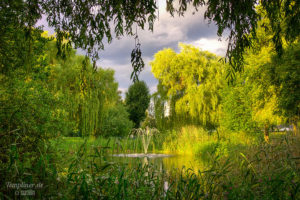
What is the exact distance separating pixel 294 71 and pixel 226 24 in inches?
278

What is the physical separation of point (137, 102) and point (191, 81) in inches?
566

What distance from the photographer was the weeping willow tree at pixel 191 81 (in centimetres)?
1739

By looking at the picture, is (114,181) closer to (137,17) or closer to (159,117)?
(137,17)

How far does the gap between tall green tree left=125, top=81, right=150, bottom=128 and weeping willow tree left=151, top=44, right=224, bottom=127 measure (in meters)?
12.9

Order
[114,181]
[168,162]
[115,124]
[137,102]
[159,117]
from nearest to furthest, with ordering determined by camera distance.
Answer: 1. [114,181]
2. [168,162]
3. [159,117]
4. [115,124]
5. [137,102]

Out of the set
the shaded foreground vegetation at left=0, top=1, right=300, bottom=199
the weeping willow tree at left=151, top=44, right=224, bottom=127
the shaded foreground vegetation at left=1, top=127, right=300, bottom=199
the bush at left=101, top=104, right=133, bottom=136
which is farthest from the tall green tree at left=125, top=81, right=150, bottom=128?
the shaded foreground vegetation at left=1, top=127, right=300, bottom=199

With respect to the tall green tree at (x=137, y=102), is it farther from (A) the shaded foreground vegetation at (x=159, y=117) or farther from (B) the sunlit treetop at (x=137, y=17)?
(B) the sunlit treetop at (x=137, y=17)

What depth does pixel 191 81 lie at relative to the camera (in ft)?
61.5

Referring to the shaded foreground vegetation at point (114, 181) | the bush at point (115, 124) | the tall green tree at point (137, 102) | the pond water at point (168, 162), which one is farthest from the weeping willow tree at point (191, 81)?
the tall green tree at point (137, 102)

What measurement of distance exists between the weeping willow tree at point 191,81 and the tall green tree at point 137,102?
1291 centimetres

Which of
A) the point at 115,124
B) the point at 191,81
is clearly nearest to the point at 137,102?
the point at 115,124

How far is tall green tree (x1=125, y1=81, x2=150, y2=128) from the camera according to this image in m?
32.1

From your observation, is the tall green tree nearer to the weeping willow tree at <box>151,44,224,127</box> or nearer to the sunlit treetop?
the weeping willow tree at <box>151,44,224,127</box>

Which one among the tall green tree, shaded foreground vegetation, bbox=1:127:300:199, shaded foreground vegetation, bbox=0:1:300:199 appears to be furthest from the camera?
the tall green tree
